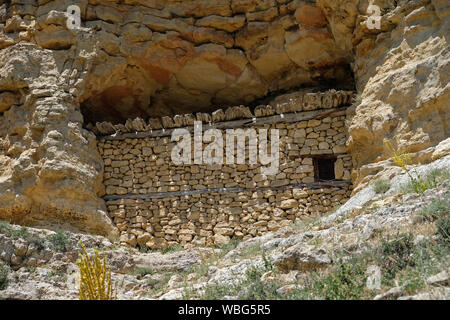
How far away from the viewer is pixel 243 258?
6.39 meters

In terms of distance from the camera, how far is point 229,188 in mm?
9430

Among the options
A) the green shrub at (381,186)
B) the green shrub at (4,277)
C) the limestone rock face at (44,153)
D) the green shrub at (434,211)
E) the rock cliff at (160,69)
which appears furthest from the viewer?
the limestone rock face at (44,153)

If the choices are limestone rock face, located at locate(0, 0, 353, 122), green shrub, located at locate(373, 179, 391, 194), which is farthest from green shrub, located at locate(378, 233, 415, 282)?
limestone rock face, located at locate(0, 0, 353, 122)

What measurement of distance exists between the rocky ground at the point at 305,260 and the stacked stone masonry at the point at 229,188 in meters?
0.73

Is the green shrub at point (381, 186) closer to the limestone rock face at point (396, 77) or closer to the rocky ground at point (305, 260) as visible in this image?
the rocky ground at point (305, 260)

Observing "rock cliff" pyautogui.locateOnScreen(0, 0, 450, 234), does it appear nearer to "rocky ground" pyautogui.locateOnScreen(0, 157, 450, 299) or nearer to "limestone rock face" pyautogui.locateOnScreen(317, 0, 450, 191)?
"limestone rock face" pyautogui.locateOnScreen(317, 0, 450, 191)

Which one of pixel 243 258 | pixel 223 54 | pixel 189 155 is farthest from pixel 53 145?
pixel 243 258

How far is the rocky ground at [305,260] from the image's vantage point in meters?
4.19

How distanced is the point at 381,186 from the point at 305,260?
271cm

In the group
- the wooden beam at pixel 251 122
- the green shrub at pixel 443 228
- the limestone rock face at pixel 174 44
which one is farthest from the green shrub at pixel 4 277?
the green shrub at pixel 443 228

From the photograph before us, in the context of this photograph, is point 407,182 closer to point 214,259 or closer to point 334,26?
point 214,259

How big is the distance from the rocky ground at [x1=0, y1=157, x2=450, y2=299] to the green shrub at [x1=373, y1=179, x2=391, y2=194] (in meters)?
0.02

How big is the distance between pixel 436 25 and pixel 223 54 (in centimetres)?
428

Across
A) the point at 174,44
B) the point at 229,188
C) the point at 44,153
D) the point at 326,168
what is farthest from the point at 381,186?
the point at 44,153
